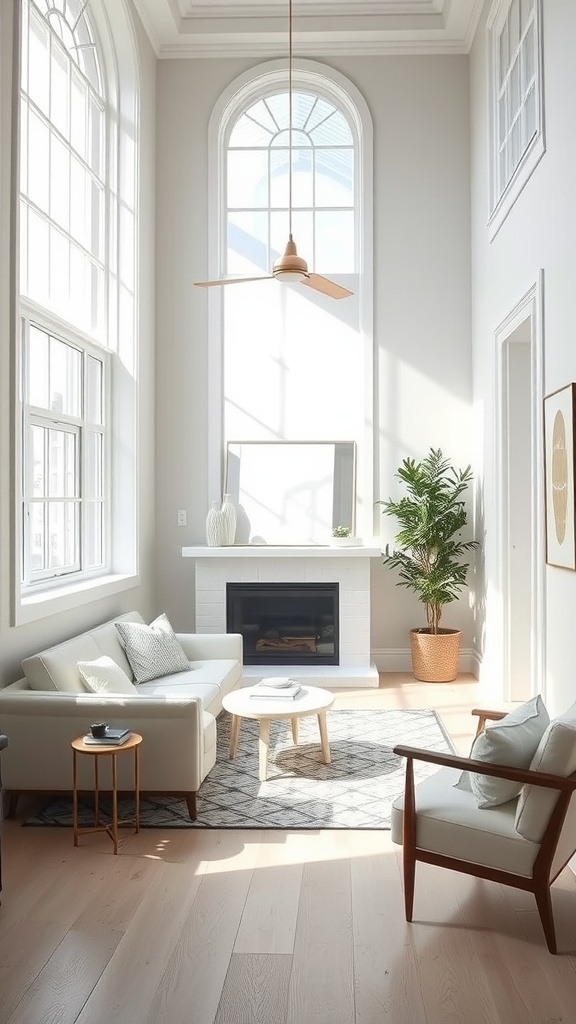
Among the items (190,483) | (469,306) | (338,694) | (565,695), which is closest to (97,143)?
(190,483)

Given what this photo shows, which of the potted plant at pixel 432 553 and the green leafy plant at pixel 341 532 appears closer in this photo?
the potted plant at pixel 432 553

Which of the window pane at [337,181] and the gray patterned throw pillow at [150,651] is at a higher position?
the window pane at [337,181]

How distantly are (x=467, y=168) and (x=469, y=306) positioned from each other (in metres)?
1.19

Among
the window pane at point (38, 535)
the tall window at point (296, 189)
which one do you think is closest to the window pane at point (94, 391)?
the window pane at point (38, 535)

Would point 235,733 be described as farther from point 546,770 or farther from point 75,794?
point 546,770

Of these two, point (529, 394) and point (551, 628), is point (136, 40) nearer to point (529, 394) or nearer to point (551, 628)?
point (529, 394)

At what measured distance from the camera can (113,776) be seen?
3457 millimetres

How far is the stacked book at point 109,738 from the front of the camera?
349 centimetres

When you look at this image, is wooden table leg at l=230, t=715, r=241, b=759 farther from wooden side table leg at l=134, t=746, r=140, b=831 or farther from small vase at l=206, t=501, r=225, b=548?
small vase at l=206, t=501, r=225, b=548

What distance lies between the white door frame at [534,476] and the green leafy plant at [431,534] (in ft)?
2.54

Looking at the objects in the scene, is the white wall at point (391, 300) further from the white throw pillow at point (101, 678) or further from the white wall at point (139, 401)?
the white throw pillow at point (101, 678)

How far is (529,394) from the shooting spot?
5.77 metres

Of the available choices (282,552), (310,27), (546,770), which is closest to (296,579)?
(282,552)

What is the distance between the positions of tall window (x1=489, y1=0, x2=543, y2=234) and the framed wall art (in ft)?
4.84
